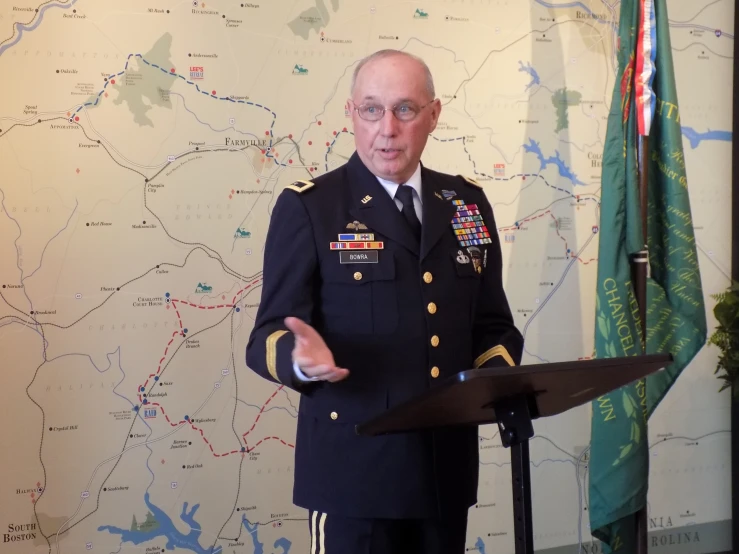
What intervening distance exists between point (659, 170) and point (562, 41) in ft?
2.09

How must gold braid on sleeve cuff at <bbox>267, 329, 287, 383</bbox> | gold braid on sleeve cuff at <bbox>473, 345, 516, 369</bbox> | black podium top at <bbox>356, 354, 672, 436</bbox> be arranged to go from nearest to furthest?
black podium top at <bbox>356, 354, 672, 436</bbox> < gold braid on sleeve cuff at <bbox>267, 329, 287, 383</bbox> < gold braid on sleeve cuff at <bbox>473, 345, 516, 369</bbox>

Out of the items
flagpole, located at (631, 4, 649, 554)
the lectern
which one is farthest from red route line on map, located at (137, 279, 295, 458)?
the lectern

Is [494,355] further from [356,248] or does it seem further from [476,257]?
[356,248]

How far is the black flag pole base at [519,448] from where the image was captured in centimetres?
123

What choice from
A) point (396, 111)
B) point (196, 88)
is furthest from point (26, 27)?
point (396, 111)

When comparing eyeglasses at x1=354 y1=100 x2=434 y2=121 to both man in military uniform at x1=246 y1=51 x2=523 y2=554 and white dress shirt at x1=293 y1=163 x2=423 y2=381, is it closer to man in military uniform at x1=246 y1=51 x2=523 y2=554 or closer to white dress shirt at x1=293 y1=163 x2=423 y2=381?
man in military uniform at x1=246 y1=51 x2=523 y2=554

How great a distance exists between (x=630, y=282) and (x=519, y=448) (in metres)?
1.42

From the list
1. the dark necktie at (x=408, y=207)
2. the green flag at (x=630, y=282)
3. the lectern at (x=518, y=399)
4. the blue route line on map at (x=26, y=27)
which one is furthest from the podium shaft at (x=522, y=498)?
the blue route line on map at (x=26, y=27)

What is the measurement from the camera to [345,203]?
163cm

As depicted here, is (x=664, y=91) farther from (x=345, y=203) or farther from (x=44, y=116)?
(x=44, y=116)

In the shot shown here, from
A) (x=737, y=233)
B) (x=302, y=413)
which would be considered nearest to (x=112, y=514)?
(x=302, y=413)

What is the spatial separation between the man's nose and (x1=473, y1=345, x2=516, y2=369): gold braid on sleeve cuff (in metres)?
0.50

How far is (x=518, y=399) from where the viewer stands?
1.24m

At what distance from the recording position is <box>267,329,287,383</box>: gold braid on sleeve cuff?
4.62 feet
